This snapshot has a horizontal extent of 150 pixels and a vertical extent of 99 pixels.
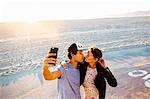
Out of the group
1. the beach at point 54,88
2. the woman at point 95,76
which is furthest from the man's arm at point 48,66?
the beach at point 54,88

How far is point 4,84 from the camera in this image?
12.0 m

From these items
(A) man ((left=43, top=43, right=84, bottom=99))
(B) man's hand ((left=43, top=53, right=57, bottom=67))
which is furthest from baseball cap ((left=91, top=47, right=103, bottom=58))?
(B) man's hand ((left=43, top=53, right=57, bottom=67))

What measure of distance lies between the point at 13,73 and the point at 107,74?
10.1m

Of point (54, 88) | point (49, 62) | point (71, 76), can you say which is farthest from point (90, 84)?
point (54, 88)

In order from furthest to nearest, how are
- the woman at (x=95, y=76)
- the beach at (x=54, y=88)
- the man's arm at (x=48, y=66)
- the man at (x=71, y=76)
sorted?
1. the beach at (x=54, y=88)
2. the woman at (x=95, y=76)
3. the man at (x=71, y=76)
4. the man's arm at (x=48, y=66)

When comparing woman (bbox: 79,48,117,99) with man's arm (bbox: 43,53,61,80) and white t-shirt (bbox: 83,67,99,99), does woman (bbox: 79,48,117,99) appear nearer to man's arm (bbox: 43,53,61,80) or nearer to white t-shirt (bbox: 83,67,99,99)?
white t-shirt (bbox: 83,67,99,99)

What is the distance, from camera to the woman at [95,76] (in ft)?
13.2

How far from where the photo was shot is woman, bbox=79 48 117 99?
13.2 ft

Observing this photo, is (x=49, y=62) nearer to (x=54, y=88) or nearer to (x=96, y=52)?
(x=96, y=52)

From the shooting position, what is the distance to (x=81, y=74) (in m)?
4.02

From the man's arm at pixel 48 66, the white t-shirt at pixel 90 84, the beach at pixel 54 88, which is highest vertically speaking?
the man's arm at pixel 48 66

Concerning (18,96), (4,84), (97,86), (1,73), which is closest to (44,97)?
(18,96)

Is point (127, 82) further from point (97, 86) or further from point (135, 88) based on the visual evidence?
point (97, 86)

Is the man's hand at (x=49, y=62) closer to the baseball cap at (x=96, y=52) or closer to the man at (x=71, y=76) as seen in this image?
the man at (x=71, y=76)
